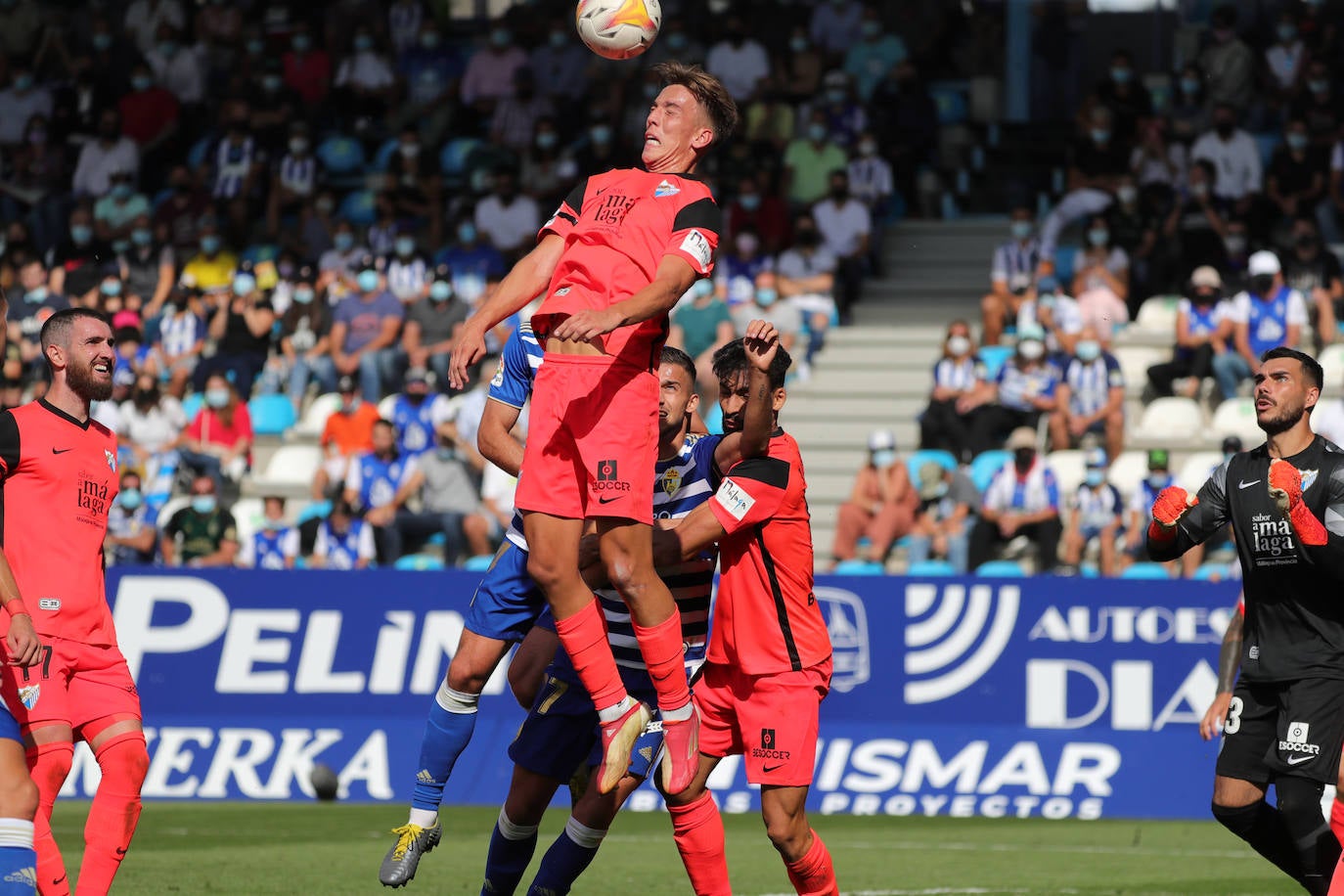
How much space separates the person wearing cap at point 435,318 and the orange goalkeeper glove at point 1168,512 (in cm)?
1291

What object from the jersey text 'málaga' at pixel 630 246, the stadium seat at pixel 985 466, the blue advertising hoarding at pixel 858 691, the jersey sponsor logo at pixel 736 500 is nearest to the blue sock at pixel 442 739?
the jersey sponsor logo at pixel 736 500

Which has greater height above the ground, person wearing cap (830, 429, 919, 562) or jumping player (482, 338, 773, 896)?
jumping player (482, 338, 773, 896)

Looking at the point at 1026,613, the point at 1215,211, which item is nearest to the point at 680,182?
the point at 1026,613

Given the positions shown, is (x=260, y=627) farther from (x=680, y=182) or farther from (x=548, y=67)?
(x=548, y=67)

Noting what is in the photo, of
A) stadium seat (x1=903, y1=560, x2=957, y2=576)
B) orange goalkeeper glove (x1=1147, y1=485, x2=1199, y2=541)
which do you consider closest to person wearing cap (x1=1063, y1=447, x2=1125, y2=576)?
stadium seat (x1=903, y1=560, x2=957, y2=576)

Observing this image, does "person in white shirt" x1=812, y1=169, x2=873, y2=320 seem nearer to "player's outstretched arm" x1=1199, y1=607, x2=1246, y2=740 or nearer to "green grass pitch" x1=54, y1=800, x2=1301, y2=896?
"green grass pitch" x1=54, y1=800, x2=1301, y2=896

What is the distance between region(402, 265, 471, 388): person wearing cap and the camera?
20859 millimetres

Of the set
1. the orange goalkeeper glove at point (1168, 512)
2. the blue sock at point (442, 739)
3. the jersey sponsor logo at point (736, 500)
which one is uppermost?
the jersey sponsor logo at point (736, 500)

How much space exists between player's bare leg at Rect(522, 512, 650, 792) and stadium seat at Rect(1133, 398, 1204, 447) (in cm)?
1148

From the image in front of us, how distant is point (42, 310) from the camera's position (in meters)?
22.4

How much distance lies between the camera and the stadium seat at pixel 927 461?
18094 millimetres

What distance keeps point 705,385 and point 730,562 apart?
10.8 metres

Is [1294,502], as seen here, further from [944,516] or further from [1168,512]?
[944,516]

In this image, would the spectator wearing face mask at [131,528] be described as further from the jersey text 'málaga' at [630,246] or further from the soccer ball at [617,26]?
the jersey text 'málaga' at [630,246]
